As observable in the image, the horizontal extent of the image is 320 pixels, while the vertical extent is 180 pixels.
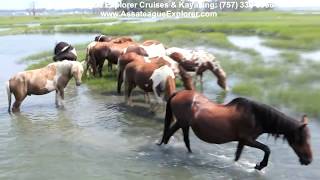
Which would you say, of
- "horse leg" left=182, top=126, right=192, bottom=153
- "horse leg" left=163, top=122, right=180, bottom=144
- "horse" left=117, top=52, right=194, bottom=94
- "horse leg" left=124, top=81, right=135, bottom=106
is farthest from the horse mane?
"horse leg" left=124, top=81, right=135, bottom=106

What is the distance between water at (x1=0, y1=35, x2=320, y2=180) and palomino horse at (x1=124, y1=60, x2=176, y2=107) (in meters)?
0.73

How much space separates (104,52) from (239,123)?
10743 mm

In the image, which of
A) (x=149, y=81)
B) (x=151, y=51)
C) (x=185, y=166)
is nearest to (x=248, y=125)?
(x=185, y=166)

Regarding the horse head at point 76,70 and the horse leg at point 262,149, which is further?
the horse head at point 76,70

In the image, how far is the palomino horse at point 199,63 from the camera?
1502cm

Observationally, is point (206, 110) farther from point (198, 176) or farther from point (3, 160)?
point (3, 160)

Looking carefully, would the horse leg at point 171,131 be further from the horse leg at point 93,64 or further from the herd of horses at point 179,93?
the horse leg at point 93,64

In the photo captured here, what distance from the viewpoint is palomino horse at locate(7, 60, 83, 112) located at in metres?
12.3

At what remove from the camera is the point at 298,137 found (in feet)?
24.3

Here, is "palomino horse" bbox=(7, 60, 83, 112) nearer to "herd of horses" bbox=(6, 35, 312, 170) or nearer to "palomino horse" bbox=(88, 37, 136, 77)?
"herd of horses" bbox=(6, 35, 312, 170)

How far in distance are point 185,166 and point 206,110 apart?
43.1 inches

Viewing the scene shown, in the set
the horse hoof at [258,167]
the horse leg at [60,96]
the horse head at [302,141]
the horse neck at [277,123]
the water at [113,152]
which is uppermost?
the horse neck at [277,123]

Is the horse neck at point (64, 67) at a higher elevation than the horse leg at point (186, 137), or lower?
higher

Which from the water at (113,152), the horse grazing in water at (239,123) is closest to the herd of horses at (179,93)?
the horse grazing in water at (239,123)
